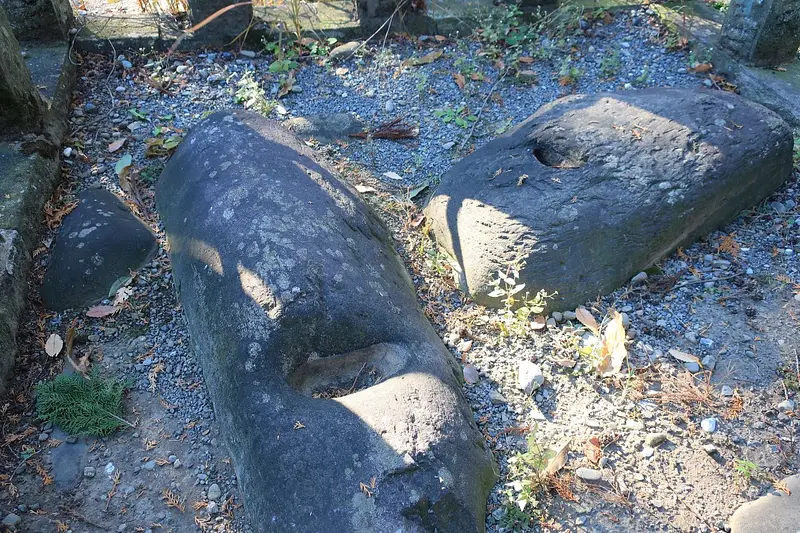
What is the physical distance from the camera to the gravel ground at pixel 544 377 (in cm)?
229

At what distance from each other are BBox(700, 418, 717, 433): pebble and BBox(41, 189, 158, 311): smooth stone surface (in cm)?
263

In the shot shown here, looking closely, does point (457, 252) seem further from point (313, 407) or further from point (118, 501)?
point (118, 501)

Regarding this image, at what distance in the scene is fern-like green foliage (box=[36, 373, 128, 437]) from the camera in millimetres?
2521

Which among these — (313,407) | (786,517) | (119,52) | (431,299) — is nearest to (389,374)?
(313,407)

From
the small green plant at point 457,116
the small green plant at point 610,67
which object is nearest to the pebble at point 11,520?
the small green plant at point 457,116

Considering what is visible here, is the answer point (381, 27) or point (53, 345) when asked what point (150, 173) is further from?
point (381, 27)

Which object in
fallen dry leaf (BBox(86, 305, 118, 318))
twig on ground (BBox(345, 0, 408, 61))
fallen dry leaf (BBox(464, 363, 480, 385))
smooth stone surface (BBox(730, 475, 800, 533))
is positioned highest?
twig on ground (BBox(345, 0, 408, 61))

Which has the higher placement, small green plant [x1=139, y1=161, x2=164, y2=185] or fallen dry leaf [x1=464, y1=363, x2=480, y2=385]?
small green plant [x1=139, y1=161, x2=164, y2=185]

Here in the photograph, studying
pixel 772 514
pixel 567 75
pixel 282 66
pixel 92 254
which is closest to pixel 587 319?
pixel 772 514

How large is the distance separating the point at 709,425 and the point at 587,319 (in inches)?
26.2

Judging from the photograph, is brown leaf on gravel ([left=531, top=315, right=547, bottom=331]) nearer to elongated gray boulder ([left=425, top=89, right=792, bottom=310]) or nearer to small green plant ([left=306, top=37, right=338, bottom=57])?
elongated gray boulder ([left=425, top=89, right=792, bottom=310])

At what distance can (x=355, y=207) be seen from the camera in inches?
111

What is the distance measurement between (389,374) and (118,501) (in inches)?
44.3

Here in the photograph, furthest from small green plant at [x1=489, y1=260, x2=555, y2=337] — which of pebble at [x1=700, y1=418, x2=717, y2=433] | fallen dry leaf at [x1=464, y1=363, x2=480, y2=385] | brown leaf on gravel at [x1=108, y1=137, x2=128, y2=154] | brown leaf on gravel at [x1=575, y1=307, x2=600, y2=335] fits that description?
brown leaf on gravel at [x1=108, y1=137, x2=128, y2=154]
